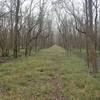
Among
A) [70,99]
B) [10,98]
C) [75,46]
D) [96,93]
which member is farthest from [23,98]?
[75,46]

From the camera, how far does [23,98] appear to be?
5.59 meters

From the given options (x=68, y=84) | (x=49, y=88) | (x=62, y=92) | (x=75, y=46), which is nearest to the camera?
(x=62, y=92)

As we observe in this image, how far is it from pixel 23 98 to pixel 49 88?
142 centimetres

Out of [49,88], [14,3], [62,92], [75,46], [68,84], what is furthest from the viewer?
[75,46]

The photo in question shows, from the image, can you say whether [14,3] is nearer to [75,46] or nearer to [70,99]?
[70,99]

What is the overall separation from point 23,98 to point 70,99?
4.37 feet

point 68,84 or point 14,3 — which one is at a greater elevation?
point 14,3

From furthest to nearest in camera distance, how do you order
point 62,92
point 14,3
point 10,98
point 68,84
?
1. point 14,3
2. point 68,84
3. point 62,92
4. point 10,98

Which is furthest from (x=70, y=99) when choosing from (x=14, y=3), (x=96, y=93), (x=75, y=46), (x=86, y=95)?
(x=75, y=46)

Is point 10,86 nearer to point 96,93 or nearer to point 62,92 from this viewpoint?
point 62,92

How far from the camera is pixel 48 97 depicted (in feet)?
19.0

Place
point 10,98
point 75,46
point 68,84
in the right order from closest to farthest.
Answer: point 10,98, point 68,84, point 75,46

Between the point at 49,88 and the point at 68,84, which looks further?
the point at 68,84

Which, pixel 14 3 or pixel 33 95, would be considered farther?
pixel 14 3
